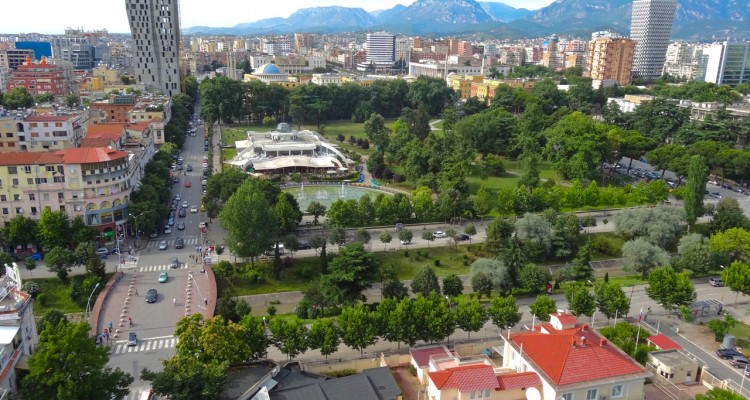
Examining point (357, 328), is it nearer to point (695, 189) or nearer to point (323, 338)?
point (323, 338)

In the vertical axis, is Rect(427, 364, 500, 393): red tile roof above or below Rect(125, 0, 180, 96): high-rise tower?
below

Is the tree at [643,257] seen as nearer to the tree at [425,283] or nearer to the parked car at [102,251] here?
the tree at [425,283]

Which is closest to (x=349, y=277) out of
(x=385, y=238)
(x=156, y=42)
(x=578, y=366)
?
(x=385, y=238)

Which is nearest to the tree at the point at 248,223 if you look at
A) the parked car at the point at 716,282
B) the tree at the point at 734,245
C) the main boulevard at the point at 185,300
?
the main boulevard at the point at 185,300

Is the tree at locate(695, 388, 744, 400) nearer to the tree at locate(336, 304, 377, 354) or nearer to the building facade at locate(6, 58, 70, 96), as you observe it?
the tree at locate(336, 304, 377, 354)

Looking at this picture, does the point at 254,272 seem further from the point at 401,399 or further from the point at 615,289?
the point at 615,289

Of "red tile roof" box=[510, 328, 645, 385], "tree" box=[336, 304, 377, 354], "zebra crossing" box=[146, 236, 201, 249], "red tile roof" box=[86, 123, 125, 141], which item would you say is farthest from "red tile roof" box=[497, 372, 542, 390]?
"red tile roof" box=[86, 123, 125, 141]

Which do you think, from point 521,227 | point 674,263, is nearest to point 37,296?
point 521,227
